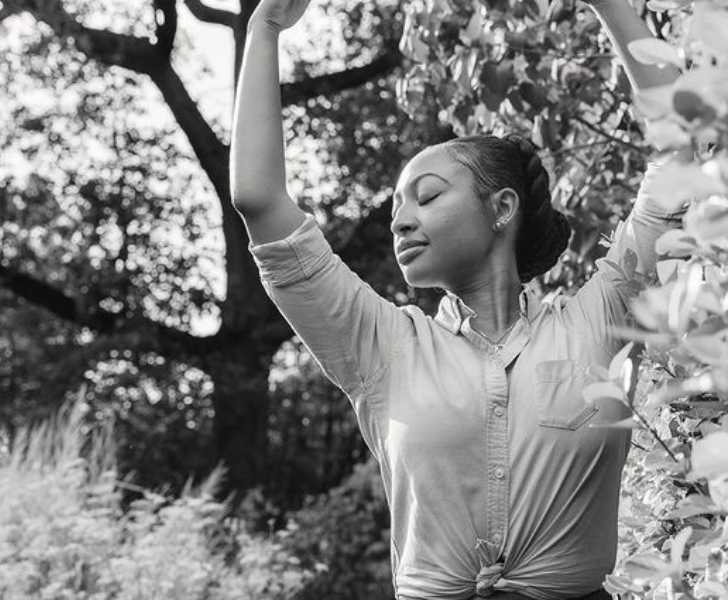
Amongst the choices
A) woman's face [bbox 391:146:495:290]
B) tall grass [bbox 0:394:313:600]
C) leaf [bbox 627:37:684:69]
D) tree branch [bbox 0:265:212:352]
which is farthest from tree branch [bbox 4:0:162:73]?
leaf [bbox 627:37:684:69]

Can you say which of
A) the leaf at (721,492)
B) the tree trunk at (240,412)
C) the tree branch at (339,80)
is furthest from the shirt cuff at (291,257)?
the tree branch at (339,80)

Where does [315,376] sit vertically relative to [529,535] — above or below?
above

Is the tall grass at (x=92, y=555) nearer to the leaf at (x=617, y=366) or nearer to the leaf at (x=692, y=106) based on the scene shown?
the leaf at (x=617, y=366)

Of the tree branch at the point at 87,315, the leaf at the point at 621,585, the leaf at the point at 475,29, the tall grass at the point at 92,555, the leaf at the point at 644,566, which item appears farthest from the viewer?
the tree branch at the point at 87,315

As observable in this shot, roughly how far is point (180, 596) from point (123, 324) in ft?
17.4

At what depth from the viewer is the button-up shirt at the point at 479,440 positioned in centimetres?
175

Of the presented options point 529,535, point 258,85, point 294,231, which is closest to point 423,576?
point 529,535

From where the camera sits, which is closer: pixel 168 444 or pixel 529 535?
pixel 529 535

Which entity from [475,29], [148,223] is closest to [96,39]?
[148,223]

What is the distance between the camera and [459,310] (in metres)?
1.95

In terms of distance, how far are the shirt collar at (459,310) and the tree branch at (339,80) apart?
9006 mm

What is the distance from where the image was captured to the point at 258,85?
178 centimetres

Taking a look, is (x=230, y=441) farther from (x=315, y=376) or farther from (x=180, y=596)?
(x=180, y=596)

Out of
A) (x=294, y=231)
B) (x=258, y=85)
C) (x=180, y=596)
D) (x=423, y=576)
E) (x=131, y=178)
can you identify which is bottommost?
(x=180, y=596)
